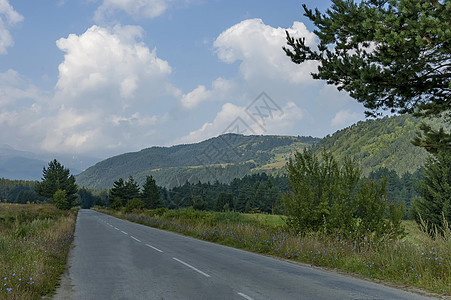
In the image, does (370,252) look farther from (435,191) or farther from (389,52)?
(435,191)

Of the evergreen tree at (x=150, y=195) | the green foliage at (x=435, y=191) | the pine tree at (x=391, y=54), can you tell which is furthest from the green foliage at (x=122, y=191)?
the pine tree at (x=391, y=54)

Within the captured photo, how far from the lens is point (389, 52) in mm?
8250

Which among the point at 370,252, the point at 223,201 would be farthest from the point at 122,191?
the point at 370,252

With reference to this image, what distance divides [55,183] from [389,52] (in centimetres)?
8359

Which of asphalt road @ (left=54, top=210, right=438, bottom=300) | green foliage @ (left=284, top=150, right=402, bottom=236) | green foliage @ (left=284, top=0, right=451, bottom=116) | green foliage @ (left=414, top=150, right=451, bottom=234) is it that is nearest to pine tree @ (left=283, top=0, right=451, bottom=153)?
green foliage @ (left=284, top=0, right=451, bottom=116)

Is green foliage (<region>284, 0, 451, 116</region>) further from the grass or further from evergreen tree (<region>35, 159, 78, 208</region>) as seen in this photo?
evergreen tree (<region>35, 159, 78, 208</region>)

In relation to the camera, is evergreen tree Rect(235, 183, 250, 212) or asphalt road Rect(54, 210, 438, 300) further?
evergreen tree Rect(235, 183, 250, 212)

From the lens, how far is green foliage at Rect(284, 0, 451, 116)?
7.50 meters

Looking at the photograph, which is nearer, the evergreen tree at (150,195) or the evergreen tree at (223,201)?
the evergreen tree at (150,195)

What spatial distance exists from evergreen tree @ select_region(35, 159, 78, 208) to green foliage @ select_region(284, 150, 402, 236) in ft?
244

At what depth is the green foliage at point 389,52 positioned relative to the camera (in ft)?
24.6

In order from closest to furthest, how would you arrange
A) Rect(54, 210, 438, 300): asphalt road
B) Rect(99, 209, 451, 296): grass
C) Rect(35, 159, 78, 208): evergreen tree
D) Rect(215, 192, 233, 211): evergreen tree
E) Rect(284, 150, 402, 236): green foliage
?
Rect(54, 210, 438, 300): asphalt road → Rect(99, 209, 451, 296): grass → Rect(284, 150, 402, 236): green foliage → Rect(35, 159, 78, 208): evergreen tree → Rect(215, 192, 233, 211): evergreen tree

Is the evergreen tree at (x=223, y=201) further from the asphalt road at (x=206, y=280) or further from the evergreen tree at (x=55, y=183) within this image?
the asphalt road at (x=206, y=280)

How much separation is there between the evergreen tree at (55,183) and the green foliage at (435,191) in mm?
71678
